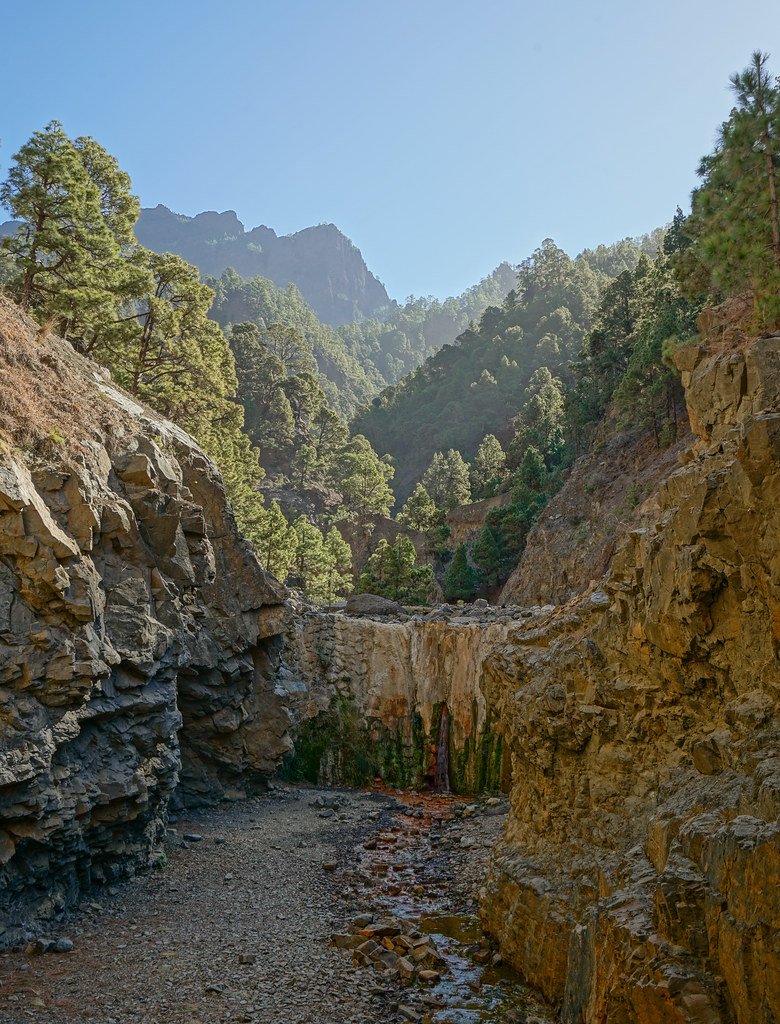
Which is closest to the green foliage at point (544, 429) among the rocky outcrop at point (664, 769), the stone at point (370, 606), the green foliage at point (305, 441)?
the green foliage at point (305, 441)

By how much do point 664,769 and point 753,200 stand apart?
15035mm

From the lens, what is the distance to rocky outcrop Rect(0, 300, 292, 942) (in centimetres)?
1608

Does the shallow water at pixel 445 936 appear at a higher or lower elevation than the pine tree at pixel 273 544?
lower

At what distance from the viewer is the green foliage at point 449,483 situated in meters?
70.9

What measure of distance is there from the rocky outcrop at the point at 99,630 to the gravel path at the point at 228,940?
54.0 inches

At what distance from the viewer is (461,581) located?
5550 cm

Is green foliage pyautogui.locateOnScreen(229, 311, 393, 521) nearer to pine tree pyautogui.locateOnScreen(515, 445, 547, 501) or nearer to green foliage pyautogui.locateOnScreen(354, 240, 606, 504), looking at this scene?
green foliage pyautogui.locateOnScreen(354, 240, 606, 504)

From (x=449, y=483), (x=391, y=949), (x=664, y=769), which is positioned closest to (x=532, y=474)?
(x=449, y=483)

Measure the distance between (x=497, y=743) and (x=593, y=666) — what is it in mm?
18581

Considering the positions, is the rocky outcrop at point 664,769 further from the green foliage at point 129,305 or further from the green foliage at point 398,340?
the green foliage at point 398,340

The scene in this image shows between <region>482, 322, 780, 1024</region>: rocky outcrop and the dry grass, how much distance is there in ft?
42.8

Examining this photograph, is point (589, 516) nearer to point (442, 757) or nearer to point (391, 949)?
point (442, 757)

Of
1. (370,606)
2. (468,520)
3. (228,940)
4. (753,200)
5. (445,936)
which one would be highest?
(753,200)

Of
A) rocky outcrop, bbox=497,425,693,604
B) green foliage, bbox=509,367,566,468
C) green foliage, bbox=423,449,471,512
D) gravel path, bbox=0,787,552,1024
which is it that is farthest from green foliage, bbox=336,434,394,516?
gravel path, bbox=0,787,552,1024
